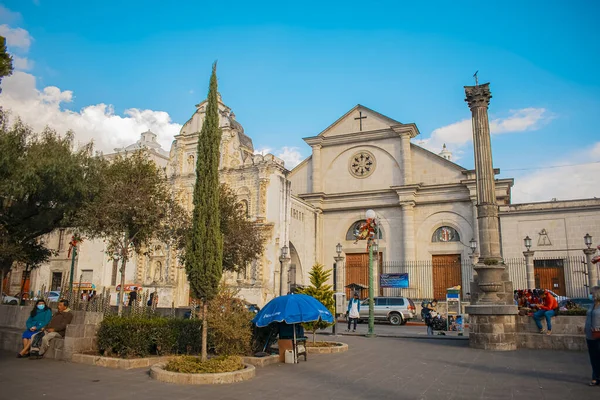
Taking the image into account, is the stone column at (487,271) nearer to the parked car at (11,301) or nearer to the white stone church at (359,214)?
the white stone church at (359,214)

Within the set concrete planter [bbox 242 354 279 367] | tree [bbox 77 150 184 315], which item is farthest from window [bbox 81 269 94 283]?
concrete planter [bbox 242 354 279 367]

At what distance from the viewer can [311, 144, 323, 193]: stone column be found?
121 ft

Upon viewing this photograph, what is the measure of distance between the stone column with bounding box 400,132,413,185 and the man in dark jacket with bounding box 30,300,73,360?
25.7 m

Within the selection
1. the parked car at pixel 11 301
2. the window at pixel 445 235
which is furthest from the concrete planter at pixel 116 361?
the window at pixel 445 235

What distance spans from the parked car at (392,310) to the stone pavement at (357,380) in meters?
15.0

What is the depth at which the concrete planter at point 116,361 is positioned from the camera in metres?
10.4

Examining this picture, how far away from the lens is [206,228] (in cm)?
1018

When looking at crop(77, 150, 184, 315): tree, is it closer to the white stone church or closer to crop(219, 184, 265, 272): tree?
crop(219, 184, 265, 272): tree

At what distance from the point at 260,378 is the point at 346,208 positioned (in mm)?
26898

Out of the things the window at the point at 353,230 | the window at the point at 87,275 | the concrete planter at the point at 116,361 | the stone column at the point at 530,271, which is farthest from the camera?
the window at the point at 87,275

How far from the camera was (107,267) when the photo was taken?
37.1 m

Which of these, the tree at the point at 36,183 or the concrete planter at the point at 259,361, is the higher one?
the tree at the point at 36,183

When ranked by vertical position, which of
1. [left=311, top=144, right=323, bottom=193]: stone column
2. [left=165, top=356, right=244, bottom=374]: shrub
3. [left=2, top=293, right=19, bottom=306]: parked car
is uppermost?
[left=311, top=144, right=323, bottom=193]: stone column

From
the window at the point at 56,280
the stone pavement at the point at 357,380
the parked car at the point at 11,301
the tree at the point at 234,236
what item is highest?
the tree at the point at 234,236
